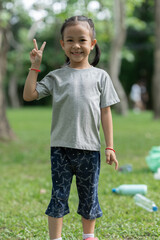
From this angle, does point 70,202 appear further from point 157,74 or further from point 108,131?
point 157,74

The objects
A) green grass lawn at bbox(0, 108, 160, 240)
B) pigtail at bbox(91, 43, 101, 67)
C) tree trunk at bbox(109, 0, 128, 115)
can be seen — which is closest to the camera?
pigtail at bbox(91, 43, 101, 67)

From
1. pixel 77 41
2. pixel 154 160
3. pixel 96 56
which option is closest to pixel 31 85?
pixel 77 41

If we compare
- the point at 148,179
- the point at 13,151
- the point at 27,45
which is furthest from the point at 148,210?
the point at 27,45

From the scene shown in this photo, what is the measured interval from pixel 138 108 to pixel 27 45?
10.9 m

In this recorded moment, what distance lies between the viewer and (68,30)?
270 cm

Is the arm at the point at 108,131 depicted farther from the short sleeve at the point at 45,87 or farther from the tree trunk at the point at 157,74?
the tree trunk at the point at 157,74

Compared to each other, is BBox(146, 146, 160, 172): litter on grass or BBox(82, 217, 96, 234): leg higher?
BBox(82, 217, 96, 234): leg

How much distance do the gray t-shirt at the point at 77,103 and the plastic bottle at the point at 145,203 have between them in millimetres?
1382

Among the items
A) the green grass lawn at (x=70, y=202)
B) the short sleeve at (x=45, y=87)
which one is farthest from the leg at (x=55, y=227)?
the short sleeve at (x=45, y=87)

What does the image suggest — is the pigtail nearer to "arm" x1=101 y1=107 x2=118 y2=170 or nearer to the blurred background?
"arm" x1=101 y1=107 x2=118 y2=170

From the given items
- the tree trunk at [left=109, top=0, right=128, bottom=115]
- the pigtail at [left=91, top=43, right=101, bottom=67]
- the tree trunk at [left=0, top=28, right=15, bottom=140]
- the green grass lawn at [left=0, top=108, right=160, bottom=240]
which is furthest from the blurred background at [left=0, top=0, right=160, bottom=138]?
the pigtail at [left=91, top=43, right=101, bottom=67]

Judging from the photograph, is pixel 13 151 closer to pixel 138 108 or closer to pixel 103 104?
pixel 103 104

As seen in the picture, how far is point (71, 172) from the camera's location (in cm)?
277

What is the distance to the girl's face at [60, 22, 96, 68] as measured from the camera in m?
2.68
